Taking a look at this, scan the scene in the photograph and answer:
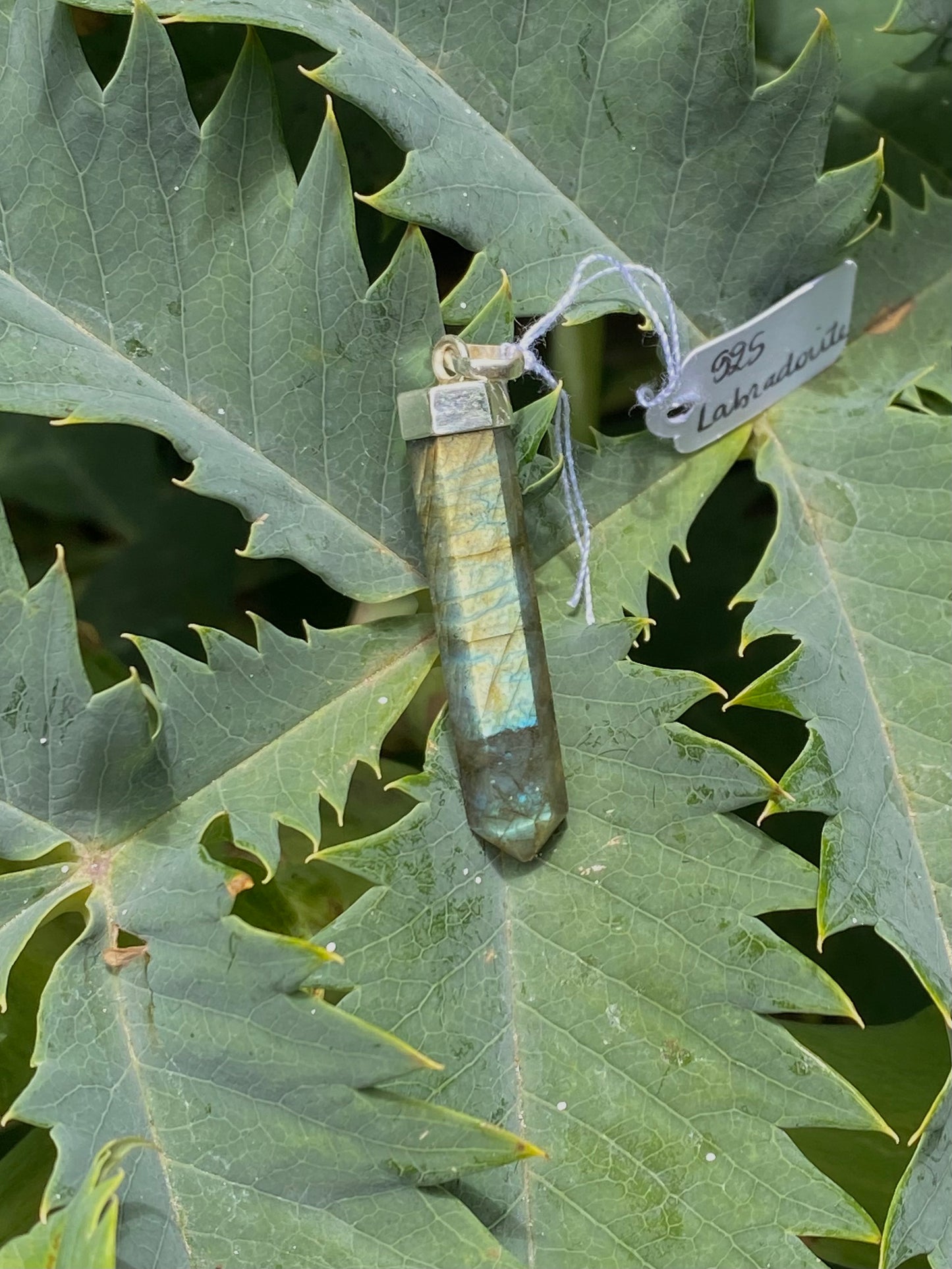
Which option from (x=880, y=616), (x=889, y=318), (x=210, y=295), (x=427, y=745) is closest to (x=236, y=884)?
(x=427, y=745)

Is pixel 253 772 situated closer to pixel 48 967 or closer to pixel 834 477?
pixel 48 967

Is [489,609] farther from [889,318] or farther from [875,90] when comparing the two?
[875,90]

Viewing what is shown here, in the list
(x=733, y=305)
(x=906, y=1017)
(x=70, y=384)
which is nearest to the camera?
(x=70, y=384)

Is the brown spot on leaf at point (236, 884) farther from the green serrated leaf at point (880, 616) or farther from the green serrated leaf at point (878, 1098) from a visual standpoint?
the green serrated leaf at point (878, 1098)

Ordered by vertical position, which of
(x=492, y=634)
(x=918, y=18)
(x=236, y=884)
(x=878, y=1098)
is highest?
(x=918, y=18)

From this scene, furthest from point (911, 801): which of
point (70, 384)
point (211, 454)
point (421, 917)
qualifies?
point (70, 384)

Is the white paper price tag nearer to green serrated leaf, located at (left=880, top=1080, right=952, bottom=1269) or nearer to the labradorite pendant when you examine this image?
the labradorite pendant

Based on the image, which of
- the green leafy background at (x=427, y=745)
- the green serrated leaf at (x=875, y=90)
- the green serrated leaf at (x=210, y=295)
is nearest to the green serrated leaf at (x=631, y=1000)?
the green leafy background at (x=427, y=745)

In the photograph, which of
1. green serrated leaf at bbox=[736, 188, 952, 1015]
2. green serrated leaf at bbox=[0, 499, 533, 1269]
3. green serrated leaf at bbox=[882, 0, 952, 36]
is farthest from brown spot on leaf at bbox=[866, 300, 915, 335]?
green serrated leaf at bbox=[0, 499, 533, 1269]
